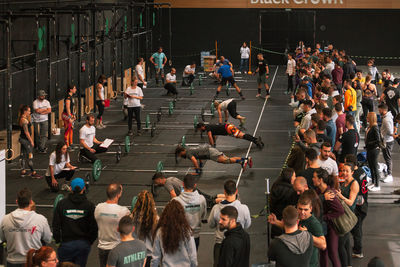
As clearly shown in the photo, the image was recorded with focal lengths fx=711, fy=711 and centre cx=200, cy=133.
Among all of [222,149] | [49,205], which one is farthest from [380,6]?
[49,205]

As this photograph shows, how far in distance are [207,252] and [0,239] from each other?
3.81m

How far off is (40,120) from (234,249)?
40.6 feet

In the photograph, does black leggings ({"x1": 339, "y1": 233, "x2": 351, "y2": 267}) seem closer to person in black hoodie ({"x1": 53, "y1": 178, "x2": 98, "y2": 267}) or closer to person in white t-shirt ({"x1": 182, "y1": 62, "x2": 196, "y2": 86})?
person in black hoodie ({"x1": 53, "y1": 178, "x2": 98, "y2": 267})

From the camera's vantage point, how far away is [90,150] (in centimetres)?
1714

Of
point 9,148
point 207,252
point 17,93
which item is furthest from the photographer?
point 17,93

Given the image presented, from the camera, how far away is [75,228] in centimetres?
906

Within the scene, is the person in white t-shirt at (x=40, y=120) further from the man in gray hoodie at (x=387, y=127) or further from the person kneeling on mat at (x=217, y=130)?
the man in gray hoodie at (x=387, y=127)

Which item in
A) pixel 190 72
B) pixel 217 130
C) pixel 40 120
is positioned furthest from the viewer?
pixel 190 72

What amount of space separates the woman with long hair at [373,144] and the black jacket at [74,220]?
7.36 m

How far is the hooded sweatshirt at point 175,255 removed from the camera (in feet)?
27.1

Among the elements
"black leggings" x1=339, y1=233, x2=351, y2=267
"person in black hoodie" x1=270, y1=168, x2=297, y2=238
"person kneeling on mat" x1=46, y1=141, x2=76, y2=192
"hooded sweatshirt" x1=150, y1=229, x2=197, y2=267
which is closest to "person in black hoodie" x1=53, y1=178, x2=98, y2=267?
"hooded sweatshirt" x1=150, y1=229, x2=197, y2=267

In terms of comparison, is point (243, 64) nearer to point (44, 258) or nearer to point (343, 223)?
point (343, 223)

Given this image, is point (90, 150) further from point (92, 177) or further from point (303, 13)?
point (303, 13)

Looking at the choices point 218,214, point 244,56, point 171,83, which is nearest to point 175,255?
point 218,214
